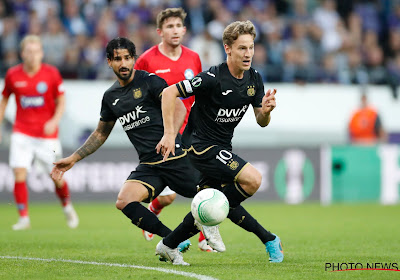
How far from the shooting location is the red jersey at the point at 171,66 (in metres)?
9.27

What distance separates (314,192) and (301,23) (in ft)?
16.1

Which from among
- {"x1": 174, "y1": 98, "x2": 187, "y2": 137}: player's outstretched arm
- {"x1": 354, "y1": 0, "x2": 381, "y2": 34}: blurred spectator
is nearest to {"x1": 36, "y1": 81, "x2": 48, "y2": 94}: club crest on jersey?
{"x1": 174, "y1": 98, "x2": 187, "y2": 137}: player's outstretched arm

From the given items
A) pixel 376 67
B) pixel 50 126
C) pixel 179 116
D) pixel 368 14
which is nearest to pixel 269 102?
pixel 179 116

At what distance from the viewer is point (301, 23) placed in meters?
19.3

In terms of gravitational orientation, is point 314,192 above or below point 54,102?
below

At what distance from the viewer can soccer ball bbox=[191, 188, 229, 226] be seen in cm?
655

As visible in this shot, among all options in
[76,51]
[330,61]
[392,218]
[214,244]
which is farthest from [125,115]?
[330,61]

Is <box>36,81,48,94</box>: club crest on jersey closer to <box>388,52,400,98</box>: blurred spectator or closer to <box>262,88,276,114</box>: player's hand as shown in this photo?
<box>262,88,276,114</box>: player's hand

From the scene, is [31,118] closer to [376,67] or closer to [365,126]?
[365,126]

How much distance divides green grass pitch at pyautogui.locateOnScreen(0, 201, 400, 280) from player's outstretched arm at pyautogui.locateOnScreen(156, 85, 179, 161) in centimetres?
105

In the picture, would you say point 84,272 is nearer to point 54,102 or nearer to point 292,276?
point 292,276

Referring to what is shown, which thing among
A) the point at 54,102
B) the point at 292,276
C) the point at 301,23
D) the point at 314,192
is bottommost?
the point at 314,192

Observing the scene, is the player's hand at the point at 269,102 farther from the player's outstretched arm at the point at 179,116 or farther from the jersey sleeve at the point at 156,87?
the jersey sleeve at the point at 156,87

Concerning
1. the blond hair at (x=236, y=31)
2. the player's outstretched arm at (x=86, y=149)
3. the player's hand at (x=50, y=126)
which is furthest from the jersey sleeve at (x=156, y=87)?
the player's hand at (x=50, y=126)
